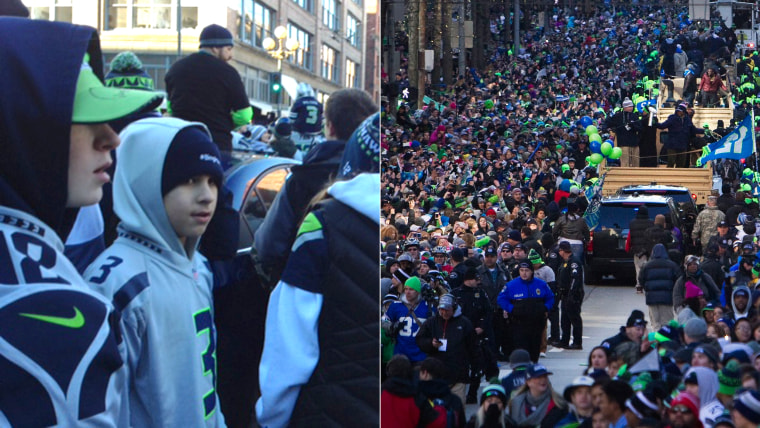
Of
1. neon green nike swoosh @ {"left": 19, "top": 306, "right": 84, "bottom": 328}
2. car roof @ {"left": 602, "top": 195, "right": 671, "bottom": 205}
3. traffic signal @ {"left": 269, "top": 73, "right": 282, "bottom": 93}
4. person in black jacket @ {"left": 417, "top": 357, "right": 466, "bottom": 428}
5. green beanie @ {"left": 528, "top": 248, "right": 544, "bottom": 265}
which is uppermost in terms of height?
traffic signal @ {"left": 269, "top": 73, "right": 282, "bottom": 93}

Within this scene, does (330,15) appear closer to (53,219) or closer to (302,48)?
(302,48)

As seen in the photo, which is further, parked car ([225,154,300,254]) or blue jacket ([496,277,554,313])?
blue jacket ([496,277,554,313])

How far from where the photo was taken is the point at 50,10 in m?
2.23

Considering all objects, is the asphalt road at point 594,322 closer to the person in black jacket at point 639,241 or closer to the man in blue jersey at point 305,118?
the person in black jacket at point 639,241

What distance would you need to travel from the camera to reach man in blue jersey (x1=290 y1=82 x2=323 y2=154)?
2334mm

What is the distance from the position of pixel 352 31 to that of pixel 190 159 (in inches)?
16.5

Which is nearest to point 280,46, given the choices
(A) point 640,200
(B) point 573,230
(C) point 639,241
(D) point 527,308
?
(D) point 527,308

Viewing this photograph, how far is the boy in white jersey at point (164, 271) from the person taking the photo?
7.16 feet

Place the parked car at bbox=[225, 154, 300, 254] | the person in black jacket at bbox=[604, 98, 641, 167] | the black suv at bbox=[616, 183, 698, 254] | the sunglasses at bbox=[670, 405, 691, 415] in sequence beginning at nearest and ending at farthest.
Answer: the parked car at bbox=[225, 154, 300, 254], the sunglasses at bbox=[670, 405, 691, 415], the black suv at bbox=[616, 183, 698, 254], the person in black jacket at bbox=[604, 98, 641, 167]

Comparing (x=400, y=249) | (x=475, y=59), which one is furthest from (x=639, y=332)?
(x=475, y=59)

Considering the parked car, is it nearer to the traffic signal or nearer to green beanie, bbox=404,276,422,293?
the traffic signal

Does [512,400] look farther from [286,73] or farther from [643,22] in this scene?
[643,22]

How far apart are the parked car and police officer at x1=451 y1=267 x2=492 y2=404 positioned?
6.41 meters

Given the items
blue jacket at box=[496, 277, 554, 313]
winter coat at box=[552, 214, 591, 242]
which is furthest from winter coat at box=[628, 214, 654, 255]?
blue jacket at box=[496, 277, 554, 313]
